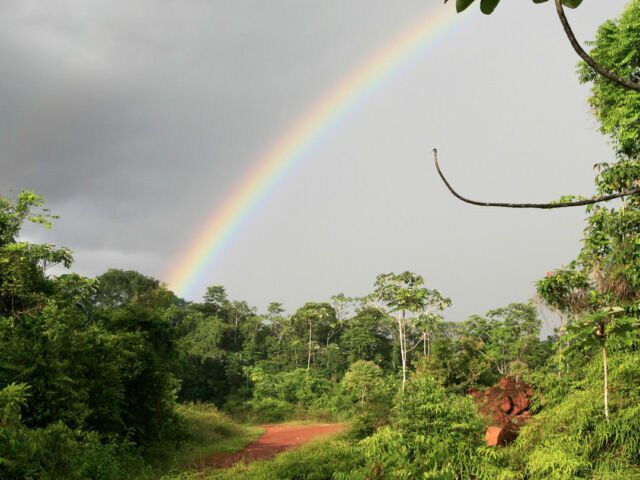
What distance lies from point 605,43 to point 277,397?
67.0 feet

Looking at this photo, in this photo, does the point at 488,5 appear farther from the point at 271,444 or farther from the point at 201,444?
the point at 271,444

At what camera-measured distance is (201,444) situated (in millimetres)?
11539

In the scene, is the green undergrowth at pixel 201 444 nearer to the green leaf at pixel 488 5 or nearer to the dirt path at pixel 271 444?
the dirt path at pixel 271 444

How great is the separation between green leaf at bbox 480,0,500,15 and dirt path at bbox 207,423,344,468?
998 centimetres

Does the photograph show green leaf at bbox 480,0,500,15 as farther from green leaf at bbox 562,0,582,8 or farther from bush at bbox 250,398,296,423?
bush at bbox 250,398,296,423

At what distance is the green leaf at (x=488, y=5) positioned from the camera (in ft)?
2.76

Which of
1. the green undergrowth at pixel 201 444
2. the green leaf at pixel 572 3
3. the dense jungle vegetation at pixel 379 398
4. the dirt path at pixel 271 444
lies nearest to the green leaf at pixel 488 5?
the green leaf at pixel 572 3

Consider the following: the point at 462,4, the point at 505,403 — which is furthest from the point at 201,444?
the point at 462,4

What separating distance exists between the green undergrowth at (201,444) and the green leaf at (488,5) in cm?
822

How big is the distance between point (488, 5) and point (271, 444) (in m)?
13.4

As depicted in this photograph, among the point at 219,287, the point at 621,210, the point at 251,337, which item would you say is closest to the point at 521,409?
the point at 621,210

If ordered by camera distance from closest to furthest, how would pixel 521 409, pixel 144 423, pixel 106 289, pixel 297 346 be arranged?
pixel 144 423, pixel 521 409, pixel 297 346, pixel 106 289

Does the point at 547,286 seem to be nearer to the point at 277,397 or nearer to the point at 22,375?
the point at 22,375

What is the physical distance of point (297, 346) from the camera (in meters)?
28.3
